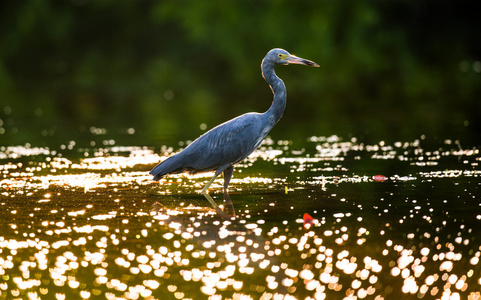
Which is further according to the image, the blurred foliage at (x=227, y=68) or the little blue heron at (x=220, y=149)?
the blurred foliage at (x=227, y=68)

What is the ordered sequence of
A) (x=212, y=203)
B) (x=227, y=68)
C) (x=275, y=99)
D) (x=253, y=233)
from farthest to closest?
(x=227, y=68) → (x=275, y=99) → (x=212, y=203) → (x=253, y=233)

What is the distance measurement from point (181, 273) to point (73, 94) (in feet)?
63.6

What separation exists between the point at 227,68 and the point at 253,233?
24.0 metres

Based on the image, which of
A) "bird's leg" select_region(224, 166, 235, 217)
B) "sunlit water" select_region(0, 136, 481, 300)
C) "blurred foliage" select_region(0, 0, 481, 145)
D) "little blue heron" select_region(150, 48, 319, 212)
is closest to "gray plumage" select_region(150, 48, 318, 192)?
"little blue heron" select_region(150, 48, 319, 212)

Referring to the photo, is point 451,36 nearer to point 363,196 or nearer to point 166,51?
point 166,51

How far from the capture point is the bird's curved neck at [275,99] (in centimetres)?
970

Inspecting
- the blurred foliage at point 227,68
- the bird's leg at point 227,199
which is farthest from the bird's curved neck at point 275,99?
Answer: the blurred foliage at point 227,68

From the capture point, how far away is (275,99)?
982 cm

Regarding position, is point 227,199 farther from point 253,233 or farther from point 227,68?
point 227,68

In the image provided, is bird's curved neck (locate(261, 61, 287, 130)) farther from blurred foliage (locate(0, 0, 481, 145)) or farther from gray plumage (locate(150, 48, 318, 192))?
blurred foliage (locate(0, 0, 481, 145))

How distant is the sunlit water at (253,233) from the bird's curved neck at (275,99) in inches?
31.6

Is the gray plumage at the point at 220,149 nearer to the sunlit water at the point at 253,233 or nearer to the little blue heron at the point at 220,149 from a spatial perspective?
the little blue heron at the point at 220,149

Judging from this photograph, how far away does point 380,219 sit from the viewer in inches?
305

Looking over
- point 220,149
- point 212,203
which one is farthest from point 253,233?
point 220,149
